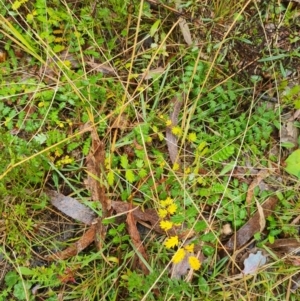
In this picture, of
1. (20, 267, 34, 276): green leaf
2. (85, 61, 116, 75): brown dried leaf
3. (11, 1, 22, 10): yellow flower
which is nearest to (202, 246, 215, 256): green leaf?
(20, 267, 34, 276): green leaf

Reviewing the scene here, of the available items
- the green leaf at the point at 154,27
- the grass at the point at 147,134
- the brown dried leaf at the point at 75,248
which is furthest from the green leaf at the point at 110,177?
the green leaf at the point at 154,27

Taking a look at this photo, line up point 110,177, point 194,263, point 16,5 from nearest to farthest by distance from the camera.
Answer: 1. point 194,263
2. point 110,177
3. point 16,5

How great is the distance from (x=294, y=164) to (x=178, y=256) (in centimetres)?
64

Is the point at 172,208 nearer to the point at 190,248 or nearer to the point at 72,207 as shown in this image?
the point at 190,248

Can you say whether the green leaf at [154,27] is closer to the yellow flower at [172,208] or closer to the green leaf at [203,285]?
the yellow flower at [172,208]

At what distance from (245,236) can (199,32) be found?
921 mm

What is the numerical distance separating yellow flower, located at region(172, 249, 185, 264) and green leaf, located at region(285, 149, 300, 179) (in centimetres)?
58

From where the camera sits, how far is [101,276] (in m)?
Result: 2.10

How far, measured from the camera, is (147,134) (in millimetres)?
2197

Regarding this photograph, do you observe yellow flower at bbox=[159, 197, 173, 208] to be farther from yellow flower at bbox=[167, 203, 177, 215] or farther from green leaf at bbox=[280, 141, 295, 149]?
green leaf at bbox=[280, 141, 295, 149]

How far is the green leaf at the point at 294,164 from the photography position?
217 cm

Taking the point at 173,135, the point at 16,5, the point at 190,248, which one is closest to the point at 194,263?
the point at 190,248

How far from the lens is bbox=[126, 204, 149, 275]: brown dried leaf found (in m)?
2.10

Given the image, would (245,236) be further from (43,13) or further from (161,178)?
(43,13)
